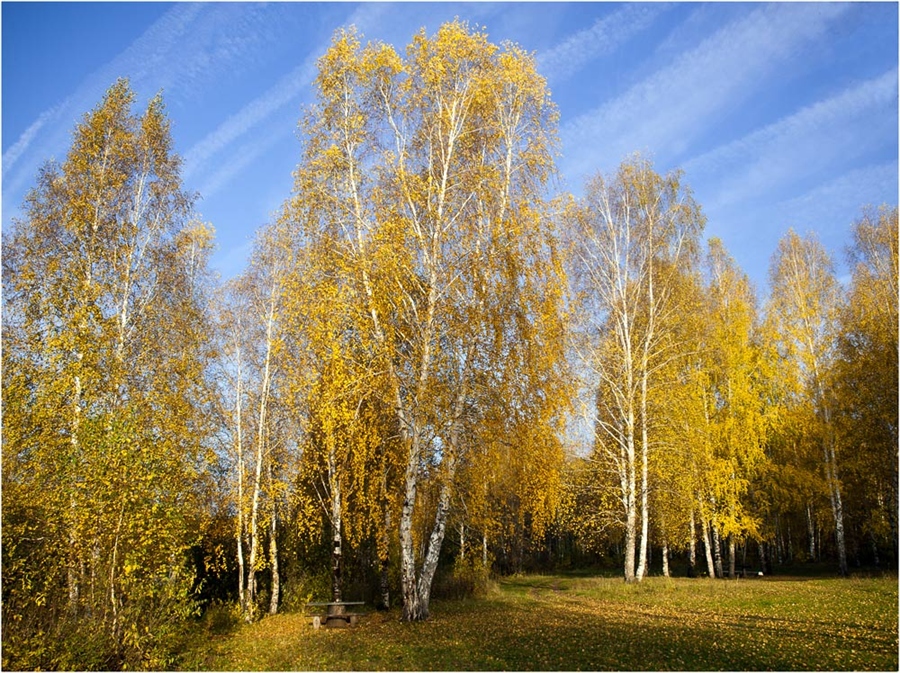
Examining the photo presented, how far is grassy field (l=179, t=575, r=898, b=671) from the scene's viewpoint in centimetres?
805

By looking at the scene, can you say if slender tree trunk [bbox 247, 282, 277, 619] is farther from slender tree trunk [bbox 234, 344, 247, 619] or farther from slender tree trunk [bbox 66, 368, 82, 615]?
slender tree trunk [bbox 66, 368, 82, 615]

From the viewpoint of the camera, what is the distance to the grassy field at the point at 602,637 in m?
8.05

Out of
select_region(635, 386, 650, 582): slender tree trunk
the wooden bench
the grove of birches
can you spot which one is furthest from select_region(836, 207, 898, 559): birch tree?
the wooden bench

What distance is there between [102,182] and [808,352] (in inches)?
898

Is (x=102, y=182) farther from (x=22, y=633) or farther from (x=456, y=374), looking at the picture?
(x=22, y=633)

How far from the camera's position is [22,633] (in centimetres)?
712

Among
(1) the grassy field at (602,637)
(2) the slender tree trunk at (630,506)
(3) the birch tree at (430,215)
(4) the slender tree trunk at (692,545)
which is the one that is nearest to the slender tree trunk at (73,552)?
(1) the grassy field at (602,637)

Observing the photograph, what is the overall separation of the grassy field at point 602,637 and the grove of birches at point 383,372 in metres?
1.29

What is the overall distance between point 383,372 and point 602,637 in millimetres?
5858

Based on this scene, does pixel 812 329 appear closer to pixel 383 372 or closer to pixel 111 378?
pixel 383 372

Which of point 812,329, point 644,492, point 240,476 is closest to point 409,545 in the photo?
point 240,476

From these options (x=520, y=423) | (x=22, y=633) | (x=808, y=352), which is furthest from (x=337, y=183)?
(x=808, y=352)

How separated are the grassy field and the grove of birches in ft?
4.22

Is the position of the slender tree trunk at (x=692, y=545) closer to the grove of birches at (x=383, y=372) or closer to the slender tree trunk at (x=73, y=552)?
the grove of birches at (x=383, y=372)
